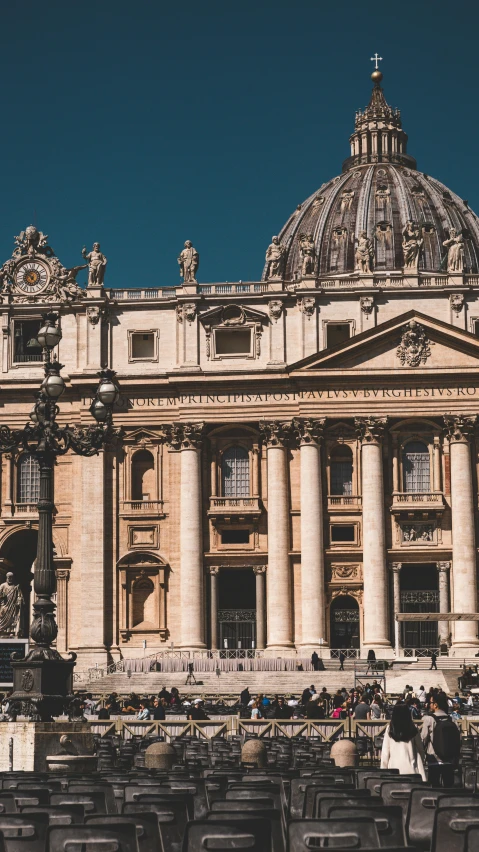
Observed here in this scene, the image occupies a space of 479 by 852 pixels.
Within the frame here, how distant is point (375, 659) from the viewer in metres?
69.8

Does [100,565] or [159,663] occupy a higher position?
[100,565]

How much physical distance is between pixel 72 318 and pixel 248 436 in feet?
35.1

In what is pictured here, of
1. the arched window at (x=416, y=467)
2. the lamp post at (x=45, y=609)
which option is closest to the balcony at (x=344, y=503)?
the arched window at (x=416, y=467)

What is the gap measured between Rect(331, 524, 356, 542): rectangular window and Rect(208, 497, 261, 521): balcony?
12.2ft

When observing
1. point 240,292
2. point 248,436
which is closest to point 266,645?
point 248,436

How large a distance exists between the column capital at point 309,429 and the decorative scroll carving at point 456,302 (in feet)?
27.8

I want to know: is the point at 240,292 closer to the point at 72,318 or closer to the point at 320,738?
the point at 72,318

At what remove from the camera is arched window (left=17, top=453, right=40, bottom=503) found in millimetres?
78312

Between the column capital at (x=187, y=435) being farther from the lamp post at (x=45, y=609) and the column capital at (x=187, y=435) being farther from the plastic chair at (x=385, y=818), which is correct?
the plastic chair at (x=385, y=818)

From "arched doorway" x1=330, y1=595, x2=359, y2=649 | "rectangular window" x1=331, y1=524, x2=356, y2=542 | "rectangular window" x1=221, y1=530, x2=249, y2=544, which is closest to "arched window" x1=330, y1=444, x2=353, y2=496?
"rectangular window" x1=331, y1=524, x2=356, y2=542

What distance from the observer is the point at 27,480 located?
78500 mm

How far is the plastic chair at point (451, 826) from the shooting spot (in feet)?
42.7

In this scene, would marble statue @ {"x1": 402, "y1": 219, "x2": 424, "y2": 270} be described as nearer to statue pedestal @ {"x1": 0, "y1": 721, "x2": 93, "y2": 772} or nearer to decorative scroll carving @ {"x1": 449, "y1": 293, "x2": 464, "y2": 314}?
decorative scroll carving @ {"x1": 449, "y1": 293, "x2": 464, "y2": 314}

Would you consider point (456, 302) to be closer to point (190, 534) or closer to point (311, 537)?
point (311, 537)
